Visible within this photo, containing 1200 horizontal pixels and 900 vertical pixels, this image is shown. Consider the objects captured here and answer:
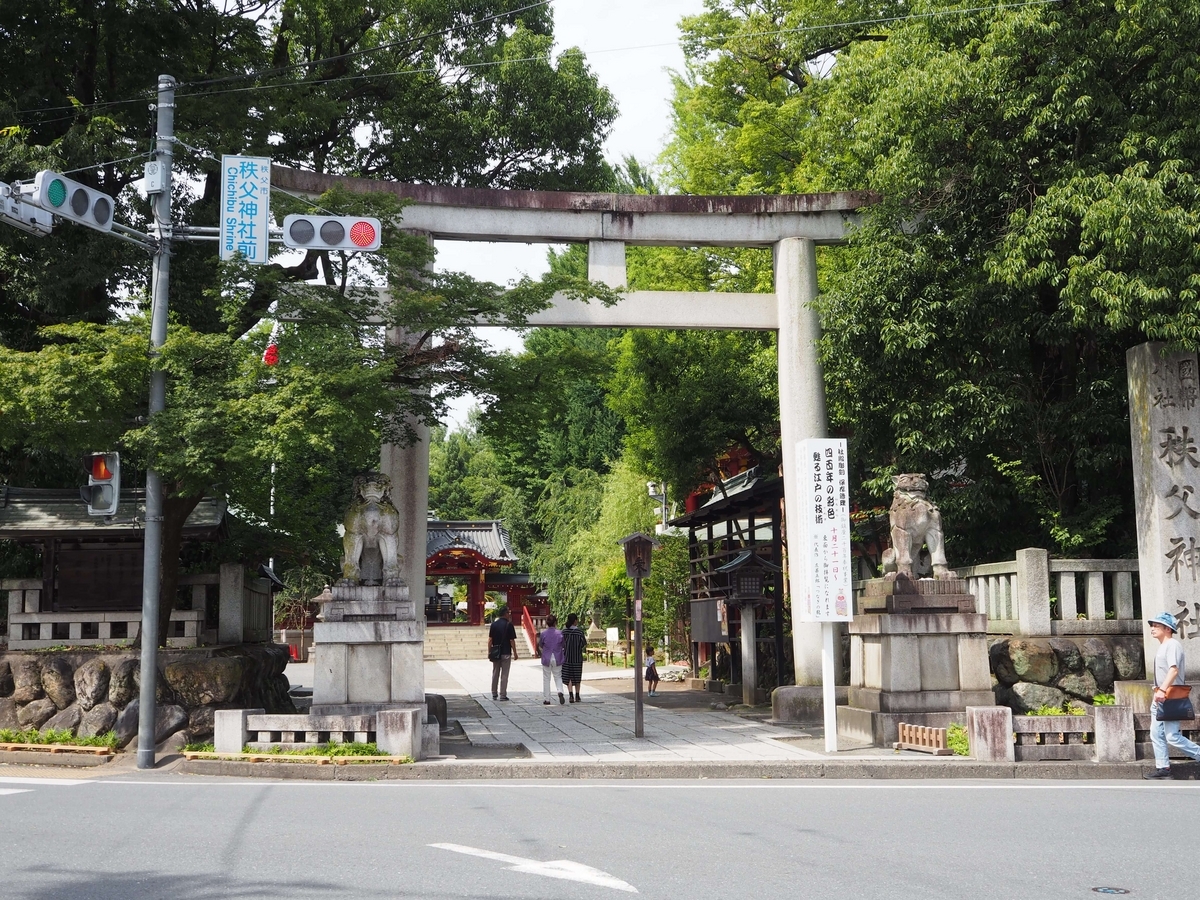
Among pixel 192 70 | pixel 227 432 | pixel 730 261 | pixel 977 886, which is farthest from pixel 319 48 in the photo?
pixel 977 886

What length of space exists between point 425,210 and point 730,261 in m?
9.47

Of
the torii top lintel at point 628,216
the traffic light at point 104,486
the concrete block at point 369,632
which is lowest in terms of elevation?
the concrete block at point 369,632

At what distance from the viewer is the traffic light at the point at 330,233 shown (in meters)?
13.3

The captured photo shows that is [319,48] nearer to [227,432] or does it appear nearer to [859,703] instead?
[227,432]

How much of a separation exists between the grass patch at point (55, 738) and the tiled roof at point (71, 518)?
2856 mm

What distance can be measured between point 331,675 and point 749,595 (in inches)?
350

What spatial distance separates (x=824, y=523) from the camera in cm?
1377

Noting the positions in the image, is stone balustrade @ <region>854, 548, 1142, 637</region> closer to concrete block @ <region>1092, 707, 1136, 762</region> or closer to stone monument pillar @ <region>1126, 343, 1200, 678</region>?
stone monument pillar @ <region>1126, 343, 1200, 678</region>

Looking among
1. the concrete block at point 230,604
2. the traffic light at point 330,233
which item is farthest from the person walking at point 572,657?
the traffic light at point 330,233

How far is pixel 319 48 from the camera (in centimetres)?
2169

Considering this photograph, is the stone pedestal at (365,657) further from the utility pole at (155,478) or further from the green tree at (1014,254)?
the green tree at (1014,254)

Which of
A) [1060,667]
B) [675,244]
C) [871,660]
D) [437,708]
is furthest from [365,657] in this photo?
[1060,667]

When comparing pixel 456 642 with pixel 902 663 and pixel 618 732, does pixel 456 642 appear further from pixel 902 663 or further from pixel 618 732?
pixel 902 663

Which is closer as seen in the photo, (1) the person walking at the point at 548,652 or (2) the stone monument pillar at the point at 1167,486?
Result: (2) the stone monument pillar at the point at 1167,486
